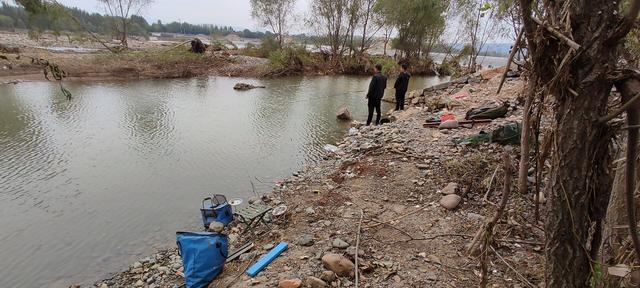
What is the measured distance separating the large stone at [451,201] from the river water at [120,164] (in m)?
2.82

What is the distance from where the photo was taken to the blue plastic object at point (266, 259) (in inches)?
122

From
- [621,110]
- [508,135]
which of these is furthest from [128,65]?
[621,110]

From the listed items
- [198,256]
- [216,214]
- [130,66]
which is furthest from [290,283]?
[130,66]

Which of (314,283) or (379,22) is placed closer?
(314,283)

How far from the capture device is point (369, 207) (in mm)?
4250

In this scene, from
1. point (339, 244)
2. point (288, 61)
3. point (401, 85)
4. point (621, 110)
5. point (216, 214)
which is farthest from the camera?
point (288, 61)

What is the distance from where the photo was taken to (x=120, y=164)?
6648 millimetres

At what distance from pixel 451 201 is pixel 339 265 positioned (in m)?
1.72

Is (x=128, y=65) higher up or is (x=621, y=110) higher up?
(x=621, y=110)

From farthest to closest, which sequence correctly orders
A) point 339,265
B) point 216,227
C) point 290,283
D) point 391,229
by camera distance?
point 216,227
point 391,229
point 339,265
point 290,283

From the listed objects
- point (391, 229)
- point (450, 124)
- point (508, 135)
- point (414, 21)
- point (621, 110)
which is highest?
point (414, 21)

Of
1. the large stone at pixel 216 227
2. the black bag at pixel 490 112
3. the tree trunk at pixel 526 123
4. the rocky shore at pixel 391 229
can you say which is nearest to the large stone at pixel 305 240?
the rocky shore at pixel 391 229

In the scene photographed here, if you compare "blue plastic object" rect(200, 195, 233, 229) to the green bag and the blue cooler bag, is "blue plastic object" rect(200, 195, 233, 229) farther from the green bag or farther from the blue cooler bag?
the green bag

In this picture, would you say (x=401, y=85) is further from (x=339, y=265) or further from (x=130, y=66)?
(x=130, y=66)
